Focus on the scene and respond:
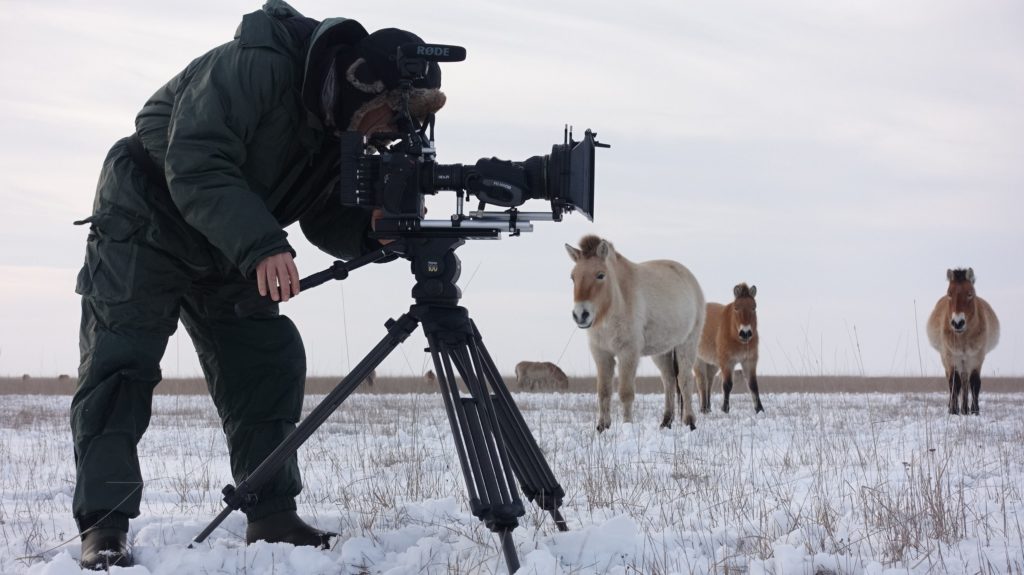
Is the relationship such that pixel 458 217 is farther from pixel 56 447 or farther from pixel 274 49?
pixel 56 447

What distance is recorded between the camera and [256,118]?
3480mm

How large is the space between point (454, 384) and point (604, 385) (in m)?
7.20

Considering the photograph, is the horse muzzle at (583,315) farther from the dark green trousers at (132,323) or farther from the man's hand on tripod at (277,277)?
the man's hand on tripod at (277,277)

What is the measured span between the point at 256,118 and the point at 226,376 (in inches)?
49.4

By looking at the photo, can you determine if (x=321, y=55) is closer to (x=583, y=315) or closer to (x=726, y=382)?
(x=583, y=315)

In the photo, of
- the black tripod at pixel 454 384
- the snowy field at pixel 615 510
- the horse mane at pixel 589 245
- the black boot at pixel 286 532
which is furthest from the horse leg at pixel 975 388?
the black tripod at pixel 454 384

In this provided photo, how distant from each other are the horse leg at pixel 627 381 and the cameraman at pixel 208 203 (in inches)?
253

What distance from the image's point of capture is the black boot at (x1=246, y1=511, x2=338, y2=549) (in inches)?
155

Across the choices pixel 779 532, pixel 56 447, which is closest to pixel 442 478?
pixel 779 532

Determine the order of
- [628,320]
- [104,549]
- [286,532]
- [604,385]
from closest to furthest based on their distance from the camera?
[104,549] → [286,532] → [604,385] → [628,320]

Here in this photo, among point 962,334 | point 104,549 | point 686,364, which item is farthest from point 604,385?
point 104,549

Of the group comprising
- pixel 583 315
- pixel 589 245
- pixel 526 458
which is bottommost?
pixel 526 458

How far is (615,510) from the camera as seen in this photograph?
14.6 ft

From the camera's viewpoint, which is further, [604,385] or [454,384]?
[604,385]
